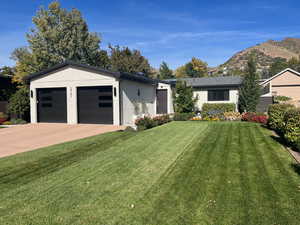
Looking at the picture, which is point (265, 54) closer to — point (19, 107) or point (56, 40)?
point (56, 40)

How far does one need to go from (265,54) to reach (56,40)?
124341 mm

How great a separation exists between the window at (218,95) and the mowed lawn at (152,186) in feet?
51.6

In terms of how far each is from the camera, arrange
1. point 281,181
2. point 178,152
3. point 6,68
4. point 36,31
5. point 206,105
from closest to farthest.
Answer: point 281,181, point 178,152, point 206,105, point 36,31, point 6,68

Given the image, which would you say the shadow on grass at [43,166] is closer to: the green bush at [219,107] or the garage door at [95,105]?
the garage door at [95,105]

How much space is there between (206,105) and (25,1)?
19.5 m

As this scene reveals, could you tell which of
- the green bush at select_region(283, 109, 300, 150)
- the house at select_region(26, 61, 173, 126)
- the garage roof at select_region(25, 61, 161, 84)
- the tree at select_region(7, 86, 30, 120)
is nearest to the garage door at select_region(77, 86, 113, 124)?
the house at select_region(26, 61, 173, 126)

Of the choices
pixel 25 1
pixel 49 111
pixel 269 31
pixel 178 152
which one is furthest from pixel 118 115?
pixel 269 31

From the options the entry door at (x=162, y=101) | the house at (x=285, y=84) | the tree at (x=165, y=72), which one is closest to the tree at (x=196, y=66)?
the tree at (x=165, y=72)

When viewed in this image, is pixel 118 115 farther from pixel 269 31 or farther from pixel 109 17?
pixel 269 31

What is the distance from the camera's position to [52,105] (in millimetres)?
16422

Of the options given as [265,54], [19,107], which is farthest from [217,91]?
[265,54]

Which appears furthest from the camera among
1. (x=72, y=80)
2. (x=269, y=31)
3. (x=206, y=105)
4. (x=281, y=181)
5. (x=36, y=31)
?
(x=36, y=31)

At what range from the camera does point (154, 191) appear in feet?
13.7

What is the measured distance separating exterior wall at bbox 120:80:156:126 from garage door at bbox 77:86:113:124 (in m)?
0.89
